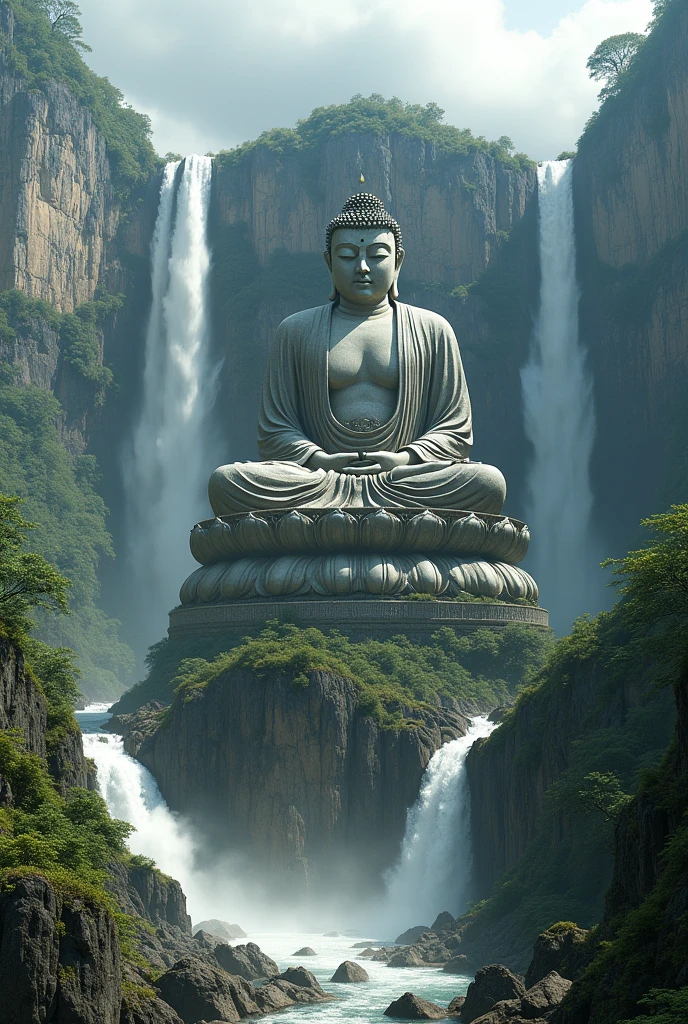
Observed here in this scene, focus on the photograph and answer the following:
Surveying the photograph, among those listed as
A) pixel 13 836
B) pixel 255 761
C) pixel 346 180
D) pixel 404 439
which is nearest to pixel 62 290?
pixel 346 180

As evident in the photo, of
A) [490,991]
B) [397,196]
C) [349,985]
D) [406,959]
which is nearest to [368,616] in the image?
[406,959]

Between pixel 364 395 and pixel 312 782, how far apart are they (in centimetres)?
897

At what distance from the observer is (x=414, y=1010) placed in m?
15.7

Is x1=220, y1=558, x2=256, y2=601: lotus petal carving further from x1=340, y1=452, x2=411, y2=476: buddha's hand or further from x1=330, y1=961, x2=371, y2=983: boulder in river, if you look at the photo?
x1=330, y1=961, x2=371, y2=983: boulder in river

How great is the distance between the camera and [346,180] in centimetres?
5553

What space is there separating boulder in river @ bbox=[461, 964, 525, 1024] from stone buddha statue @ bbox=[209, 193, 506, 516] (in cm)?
1403

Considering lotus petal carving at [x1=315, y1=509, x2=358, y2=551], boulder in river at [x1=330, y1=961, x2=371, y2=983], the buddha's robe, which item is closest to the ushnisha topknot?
the buddha's robe

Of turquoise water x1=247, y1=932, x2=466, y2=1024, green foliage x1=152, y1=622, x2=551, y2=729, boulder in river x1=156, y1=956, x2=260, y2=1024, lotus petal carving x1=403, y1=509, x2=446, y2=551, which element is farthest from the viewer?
lotus petal carving x1=403, y1=509, x2=446, y2=551

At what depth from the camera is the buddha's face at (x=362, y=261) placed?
3064 cm

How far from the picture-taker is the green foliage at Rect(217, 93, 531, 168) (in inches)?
2194

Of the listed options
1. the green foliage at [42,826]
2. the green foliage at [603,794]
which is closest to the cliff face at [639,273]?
the green foliage at [603,794]

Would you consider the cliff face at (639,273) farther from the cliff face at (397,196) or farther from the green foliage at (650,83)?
the cliff face at (397,196)

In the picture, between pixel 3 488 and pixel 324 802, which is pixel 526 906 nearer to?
pixel 324 802

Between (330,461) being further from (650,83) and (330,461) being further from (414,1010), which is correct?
(650,83)
